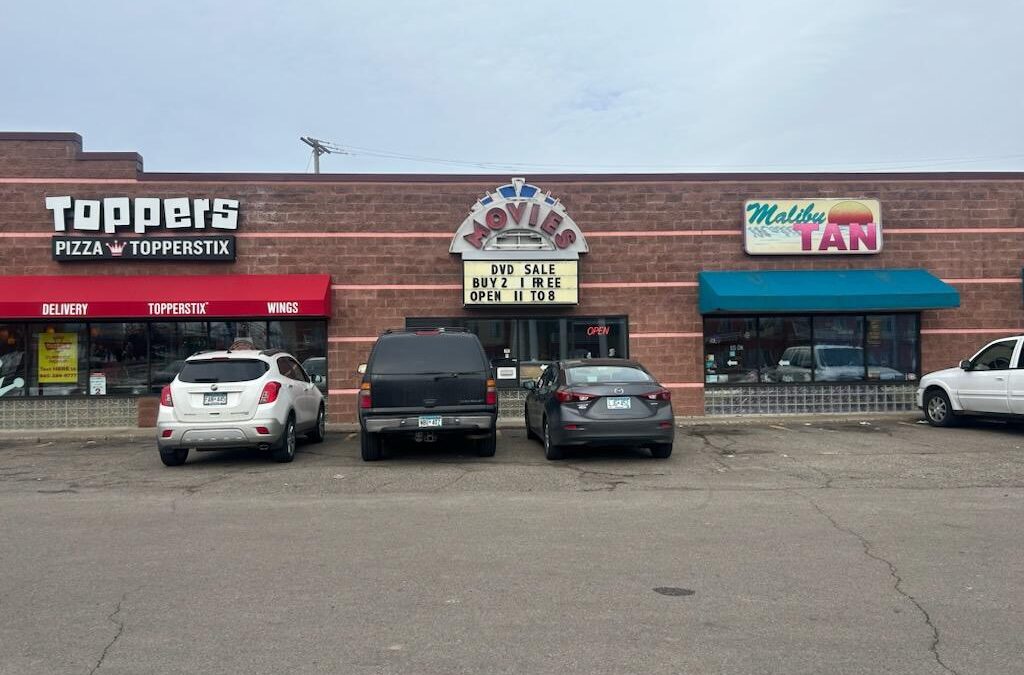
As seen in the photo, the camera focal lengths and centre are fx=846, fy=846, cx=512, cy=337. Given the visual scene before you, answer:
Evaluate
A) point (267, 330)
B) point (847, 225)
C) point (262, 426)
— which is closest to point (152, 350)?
point (267, 330)

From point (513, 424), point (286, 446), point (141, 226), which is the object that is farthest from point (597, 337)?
point (141, 226)

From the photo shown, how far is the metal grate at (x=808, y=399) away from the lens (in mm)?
18469

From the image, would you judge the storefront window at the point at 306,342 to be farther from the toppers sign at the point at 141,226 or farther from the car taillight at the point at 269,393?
the car taillight at the point at 269,393

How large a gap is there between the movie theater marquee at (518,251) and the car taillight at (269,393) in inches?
251

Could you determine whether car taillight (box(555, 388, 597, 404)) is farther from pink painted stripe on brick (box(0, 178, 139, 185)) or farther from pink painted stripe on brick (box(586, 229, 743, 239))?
pink painted stripe on brick (box(0, 178, 139, 185))

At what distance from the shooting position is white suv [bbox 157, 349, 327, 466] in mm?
11867

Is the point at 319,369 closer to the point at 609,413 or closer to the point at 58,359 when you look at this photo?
the point at 58,359

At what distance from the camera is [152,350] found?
58.9ft

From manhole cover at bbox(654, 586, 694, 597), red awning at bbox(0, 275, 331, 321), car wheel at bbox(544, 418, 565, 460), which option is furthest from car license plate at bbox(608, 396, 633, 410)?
red awning at bbox(0, 275, 331, 321)

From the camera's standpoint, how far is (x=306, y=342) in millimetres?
18156

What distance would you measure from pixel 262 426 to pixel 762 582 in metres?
7.93

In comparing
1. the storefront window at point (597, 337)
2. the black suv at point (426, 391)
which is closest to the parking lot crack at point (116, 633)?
the black suv at point (426, 391)

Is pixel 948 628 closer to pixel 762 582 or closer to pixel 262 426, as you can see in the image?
pixel 762 582

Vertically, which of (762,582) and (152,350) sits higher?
(152,350)
